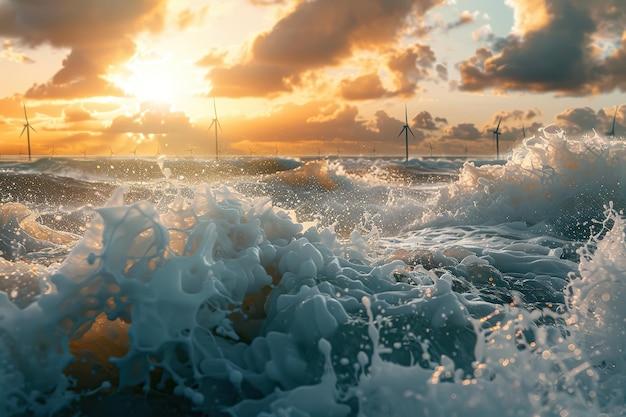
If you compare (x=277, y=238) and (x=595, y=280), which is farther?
(x=277, y=238)

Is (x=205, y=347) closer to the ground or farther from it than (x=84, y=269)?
closer to the ground

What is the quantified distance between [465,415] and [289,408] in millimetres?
955

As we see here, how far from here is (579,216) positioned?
464 inches

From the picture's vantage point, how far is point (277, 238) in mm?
5082

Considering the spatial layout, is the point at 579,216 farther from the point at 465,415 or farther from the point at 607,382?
the point at 465,415

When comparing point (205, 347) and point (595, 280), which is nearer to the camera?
point (205, 347)

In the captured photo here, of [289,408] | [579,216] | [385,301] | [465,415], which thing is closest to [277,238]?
[385,301]

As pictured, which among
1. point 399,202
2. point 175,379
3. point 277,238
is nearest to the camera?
point 175,379

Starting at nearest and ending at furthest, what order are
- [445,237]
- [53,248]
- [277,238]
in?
[277,238] < [53,248] < [445,237]

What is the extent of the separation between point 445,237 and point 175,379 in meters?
7.81

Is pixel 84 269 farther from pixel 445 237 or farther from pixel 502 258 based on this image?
pixel 445 237

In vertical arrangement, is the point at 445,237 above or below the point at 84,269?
below

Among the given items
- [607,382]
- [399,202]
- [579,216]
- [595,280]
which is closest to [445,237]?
[579,216]

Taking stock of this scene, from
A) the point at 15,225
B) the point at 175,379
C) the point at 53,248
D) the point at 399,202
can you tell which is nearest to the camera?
the point at 175,379
